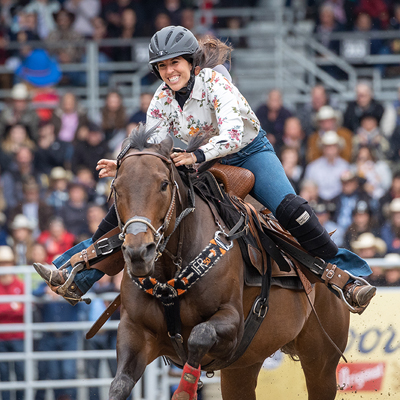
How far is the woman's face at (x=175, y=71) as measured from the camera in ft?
15.2

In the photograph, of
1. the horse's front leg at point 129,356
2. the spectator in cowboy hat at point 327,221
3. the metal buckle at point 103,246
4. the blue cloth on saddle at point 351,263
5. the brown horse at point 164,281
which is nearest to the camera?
the brown horse at point 164,281

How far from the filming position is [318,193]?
10.1 m

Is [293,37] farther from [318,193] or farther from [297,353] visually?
[297,353]

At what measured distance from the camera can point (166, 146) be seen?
4.22 meters

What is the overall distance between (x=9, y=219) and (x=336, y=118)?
5105 millimetres

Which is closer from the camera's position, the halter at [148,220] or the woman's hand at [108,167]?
the halter at [148,220]

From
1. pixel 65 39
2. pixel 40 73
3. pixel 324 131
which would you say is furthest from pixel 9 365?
pixel 65 39

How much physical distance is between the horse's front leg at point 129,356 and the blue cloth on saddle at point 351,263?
1640 mm

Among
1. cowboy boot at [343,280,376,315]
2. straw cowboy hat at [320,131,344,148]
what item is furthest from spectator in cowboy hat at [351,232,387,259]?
cowboy boot at [343,280,376,315]

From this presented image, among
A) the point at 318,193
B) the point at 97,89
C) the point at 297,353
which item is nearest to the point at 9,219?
the point at 97,89

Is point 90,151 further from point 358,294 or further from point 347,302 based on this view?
point 358,294

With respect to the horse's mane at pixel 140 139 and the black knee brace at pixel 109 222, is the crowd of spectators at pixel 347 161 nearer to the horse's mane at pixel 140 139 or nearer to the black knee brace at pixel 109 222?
the black knee brace at pixel 109 222

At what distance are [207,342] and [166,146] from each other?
3.75ft

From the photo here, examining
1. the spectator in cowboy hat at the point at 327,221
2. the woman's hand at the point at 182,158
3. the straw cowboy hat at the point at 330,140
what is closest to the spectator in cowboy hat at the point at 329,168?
the straw cowboy hat at the point at 330,140
